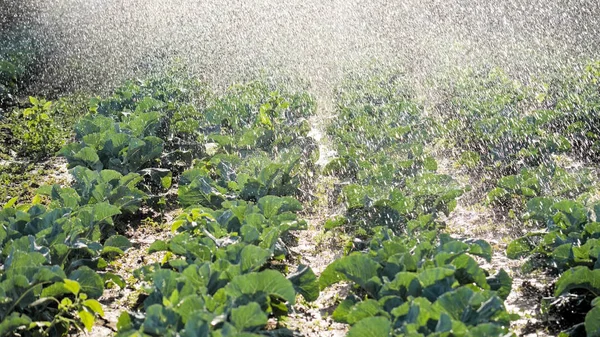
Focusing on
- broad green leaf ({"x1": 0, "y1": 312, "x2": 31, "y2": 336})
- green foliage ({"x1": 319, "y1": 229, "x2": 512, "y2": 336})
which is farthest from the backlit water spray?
broad green leaf ({"x1": 0, "y1": 312, "x2": 31, "y2": 336})

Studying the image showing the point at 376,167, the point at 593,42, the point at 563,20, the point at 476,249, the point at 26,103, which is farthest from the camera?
the point at 563,20

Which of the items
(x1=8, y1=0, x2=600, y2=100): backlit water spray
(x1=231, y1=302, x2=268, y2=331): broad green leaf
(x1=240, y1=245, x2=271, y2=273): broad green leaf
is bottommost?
(x1=231, y1=302, x2=268, y2=331): broad green leaf

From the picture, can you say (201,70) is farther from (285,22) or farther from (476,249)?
(476,249)

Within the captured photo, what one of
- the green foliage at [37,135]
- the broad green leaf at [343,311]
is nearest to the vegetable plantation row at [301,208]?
the broad green leaf at [343,311]

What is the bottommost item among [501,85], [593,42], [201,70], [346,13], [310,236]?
[310,236]

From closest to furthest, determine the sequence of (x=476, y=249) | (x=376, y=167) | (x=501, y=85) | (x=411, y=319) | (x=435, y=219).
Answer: (x=411, y=319), (x=476, y=249), (x=435, y=219), (x=376, y=167), (x=501, y=85)

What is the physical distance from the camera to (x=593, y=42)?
37.9 feet

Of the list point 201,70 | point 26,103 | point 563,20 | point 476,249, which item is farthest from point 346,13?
point 476,249

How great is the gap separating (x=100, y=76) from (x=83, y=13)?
25.4 feet

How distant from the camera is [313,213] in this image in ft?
19.4

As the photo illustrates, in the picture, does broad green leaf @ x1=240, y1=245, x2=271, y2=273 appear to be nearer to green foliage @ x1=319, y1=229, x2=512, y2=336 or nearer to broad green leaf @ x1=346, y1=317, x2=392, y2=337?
green foliage @ x1=319, y1=229, x2=512, y2=336

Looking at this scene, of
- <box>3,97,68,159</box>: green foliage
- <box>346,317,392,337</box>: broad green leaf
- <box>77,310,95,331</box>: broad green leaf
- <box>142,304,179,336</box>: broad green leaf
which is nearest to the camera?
<box>346,317,392,337</box>: broad green leaf

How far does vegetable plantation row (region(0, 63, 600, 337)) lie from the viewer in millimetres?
3221

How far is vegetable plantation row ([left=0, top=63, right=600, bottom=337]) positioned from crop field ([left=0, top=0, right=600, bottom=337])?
17 millimetres
